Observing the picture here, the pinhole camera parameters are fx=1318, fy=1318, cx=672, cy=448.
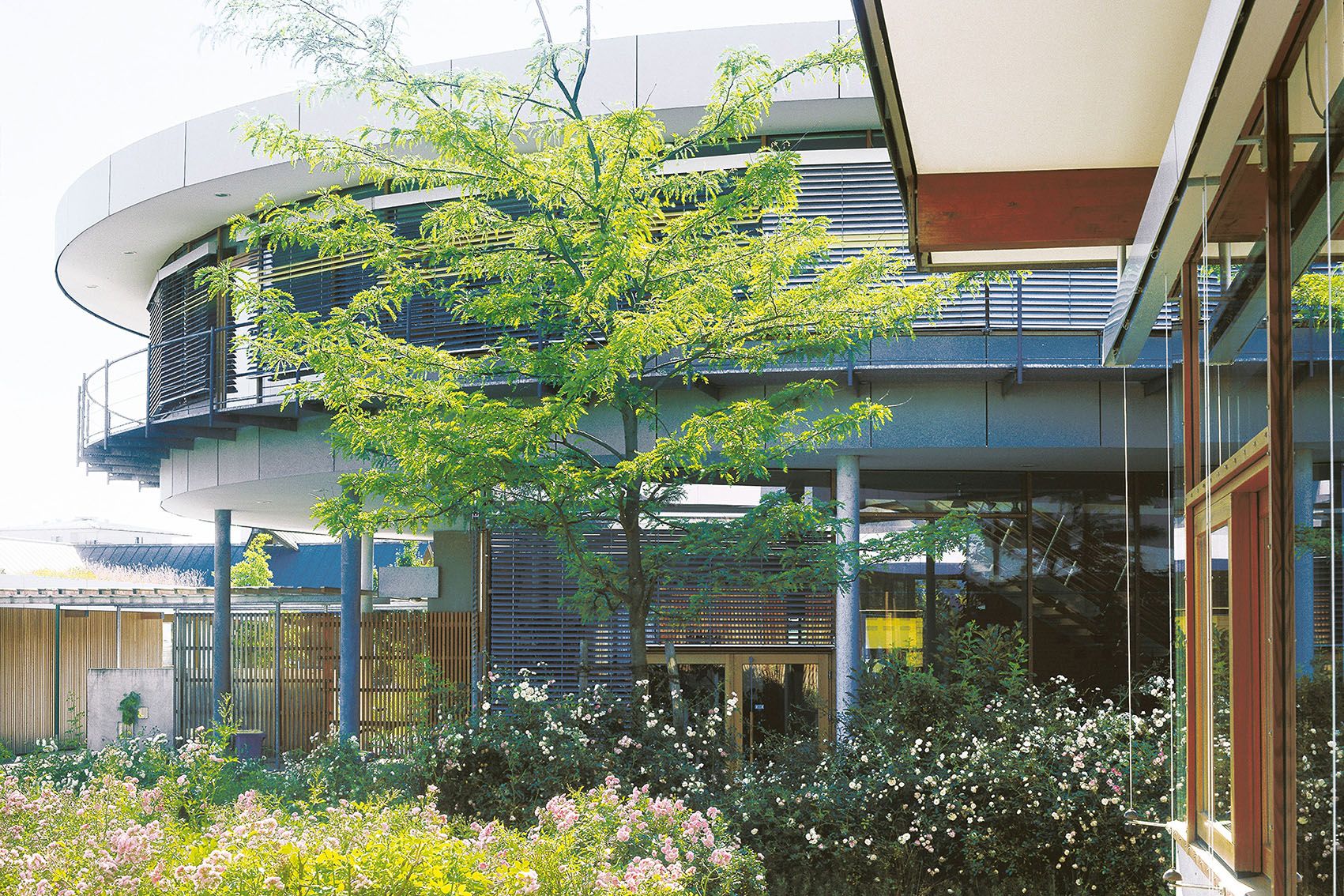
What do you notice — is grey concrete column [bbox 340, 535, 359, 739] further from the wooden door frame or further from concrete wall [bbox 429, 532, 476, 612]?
the wooden door frame

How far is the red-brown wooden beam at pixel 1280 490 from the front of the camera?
9.25ft

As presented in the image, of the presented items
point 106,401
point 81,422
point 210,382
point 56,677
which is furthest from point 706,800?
point 56,677

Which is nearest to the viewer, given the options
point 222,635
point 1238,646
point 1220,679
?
point 1238,646

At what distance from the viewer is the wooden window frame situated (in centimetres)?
354

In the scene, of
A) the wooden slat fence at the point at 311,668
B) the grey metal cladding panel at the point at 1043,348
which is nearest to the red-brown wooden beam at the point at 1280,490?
the grey metal cladding panel at the point at 1043,348

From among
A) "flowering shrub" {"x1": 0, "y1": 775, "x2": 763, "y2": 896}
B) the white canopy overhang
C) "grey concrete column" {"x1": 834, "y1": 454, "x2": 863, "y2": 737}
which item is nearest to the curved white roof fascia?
"grey concrete column" {"x1": 834, "y1": 454, "x2": 863, "y2": 737}

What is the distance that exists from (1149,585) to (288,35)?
10.8 meters

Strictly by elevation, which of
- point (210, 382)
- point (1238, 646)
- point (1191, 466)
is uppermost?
point (210, 382)

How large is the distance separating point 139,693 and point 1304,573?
20.5 metres

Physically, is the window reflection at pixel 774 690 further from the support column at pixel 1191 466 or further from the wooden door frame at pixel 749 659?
the support column at pixel 1191 466

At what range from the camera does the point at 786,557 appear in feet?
37.9

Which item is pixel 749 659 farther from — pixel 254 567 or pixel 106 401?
pixel 254 567

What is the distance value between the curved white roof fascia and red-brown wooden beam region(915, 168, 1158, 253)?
4855 millimetres

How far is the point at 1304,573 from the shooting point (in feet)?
8.53
